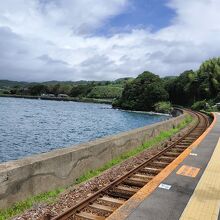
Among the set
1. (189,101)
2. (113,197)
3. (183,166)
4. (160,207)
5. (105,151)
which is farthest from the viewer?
(189,101)

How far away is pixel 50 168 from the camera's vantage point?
1037 centimetres

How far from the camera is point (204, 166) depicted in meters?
13.6

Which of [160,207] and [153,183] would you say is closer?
[160,207]

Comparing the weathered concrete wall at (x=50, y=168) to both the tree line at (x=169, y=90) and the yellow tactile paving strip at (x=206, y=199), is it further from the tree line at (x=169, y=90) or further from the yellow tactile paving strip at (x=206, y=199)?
the tree line at (x=169, y=90)

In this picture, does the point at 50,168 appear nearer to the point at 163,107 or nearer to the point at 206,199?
the point at 206,199


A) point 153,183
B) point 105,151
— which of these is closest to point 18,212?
point 153,183

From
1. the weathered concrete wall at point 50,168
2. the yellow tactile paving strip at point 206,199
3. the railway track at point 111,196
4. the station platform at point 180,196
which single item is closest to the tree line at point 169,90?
the weathered concrete wall at point 50,168

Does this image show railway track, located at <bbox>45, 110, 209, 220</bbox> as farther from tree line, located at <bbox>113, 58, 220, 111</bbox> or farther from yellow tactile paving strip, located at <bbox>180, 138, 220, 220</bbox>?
tree line, located at <bbox>113, 58, 220, 111</bbox>

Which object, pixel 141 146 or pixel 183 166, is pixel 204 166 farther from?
pixel 141 146

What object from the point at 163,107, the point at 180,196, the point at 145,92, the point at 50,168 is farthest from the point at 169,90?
the point at 180,196

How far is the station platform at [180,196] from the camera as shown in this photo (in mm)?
8016

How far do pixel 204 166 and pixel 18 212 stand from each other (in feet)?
25.1

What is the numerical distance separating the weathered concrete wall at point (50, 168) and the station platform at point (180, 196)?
2607 millimetres

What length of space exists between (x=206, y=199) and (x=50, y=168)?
4384 millimetres
